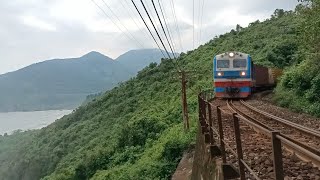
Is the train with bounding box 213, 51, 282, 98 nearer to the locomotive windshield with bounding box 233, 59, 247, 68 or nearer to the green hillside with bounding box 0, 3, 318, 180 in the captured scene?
the locomotive windshield with bounding box 233, 59, 247, 68

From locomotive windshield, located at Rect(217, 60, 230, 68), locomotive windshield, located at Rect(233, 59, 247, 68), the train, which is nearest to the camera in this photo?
the train

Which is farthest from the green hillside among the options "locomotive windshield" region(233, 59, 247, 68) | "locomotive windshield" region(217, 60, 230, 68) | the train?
"locomotive windshield" region(233, 59, 247, 68)

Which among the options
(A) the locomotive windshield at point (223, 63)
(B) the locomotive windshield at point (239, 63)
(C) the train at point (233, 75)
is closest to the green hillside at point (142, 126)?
(C) the train at point (233, 75)

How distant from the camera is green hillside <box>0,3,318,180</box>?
22625 mm

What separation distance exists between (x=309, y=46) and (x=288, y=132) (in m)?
9.47

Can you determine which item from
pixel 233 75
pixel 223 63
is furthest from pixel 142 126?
pixel 233 75

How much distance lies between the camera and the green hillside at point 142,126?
891 inches

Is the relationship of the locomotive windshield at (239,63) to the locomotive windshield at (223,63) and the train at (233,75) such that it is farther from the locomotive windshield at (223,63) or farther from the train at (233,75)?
the locomotive windshield at (223,63)

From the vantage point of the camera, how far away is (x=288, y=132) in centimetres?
1036

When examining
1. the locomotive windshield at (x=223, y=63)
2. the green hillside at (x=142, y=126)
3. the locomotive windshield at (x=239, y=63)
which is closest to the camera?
the green hillside at (x=142, y=126)

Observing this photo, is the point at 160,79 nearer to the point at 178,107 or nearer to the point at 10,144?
the point at 178,107

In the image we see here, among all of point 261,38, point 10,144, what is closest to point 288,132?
point 261,38

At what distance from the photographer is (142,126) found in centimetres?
3091

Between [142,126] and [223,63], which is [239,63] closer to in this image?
[223,63]
